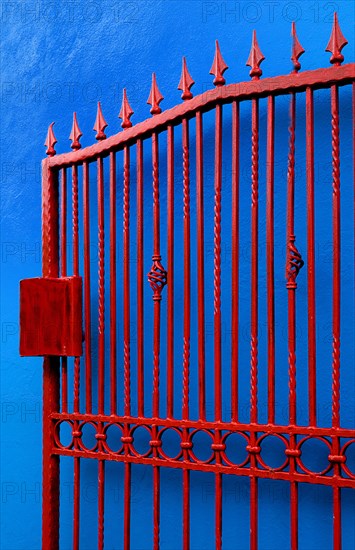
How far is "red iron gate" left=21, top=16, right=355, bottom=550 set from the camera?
5.12 ft

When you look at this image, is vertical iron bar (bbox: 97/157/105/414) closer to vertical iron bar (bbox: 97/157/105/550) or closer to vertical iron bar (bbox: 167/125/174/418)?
vertical iron bar (bbox: 97/157/105/550)

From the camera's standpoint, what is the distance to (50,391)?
1995mm

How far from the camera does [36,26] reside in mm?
2393

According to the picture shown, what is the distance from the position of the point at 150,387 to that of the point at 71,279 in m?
0.42

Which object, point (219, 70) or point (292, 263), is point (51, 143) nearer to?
point (219, 70)

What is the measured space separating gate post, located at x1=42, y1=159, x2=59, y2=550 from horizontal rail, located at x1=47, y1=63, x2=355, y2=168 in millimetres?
102

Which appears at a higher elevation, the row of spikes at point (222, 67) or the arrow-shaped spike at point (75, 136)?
the row of spikes at point (222, 67)

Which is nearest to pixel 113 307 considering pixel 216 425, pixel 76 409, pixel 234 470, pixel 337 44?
pixel 76 409

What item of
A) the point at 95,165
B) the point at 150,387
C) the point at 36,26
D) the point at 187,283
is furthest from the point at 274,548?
the point at 36,26

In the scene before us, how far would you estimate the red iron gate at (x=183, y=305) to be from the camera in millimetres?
1562

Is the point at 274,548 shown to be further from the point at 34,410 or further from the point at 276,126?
the point at 276,126

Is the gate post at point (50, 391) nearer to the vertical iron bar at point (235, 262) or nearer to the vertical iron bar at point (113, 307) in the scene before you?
the vertical iron bar at point (113, 307)

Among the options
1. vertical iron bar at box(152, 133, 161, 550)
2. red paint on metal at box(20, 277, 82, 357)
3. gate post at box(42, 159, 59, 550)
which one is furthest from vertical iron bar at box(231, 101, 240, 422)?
gate post at box(42, 159, 59, 550)

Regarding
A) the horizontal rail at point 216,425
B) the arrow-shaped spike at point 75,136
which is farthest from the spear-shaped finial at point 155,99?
the horizontal rail at point 216,425
